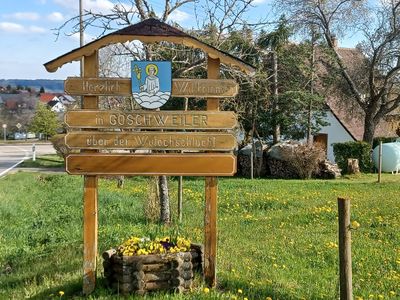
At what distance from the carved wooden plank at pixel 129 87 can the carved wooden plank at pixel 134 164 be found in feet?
2.38

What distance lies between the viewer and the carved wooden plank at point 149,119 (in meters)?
6.00

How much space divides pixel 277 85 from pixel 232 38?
18065mm

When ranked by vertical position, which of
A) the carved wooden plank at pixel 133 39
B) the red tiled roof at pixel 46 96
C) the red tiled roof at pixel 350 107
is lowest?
the carved wooden plank at pixel 133 39

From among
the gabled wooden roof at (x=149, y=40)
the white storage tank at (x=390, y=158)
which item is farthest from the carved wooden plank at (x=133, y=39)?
the white storage tank at (x=390, y=158)

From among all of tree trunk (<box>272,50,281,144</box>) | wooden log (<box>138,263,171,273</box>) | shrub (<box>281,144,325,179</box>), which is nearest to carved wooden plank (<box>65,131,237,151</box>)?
wooden log (<box>138,263,171,273</box>)

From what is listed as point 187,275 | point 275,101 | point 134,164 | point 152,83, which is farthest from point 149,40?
point 275,101

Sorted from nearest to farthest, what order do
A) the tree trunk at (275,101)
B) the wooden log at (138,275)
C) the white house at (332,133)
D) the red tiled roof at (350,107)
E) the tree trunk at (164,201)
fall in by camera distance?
the wooden log at (138,275), the tree trunk at (164,201), the tree trunk at (275,101), the red tiled roof at (350,107), the white house at (332,133)

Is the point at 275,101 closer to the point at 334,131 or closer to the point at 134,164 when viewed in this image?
the point at 334,131

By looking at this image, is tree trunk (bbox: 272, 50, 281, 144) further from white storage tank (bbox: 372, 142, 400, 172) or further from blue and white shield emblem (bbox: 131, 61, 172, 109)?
blue and white shield emblem (bbox: 131, 61, 172, 109)

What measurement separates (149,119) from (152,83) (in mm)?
421

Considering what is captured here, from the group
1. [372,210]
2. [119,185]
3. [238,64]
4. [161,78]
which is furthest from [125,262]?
[119,185]

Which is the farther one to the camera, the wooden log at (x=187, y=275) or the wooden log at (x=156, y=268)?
the wooden log at (x=187, y=275)

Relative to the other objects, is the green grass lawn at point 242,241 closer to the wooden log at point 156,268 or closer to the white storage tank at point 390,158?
the wooden log at point 156,268

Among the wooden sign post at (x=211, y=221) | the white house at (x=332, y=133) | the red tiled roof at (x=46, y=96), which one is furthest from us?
the red tiled roof at (x=46, y=96)
